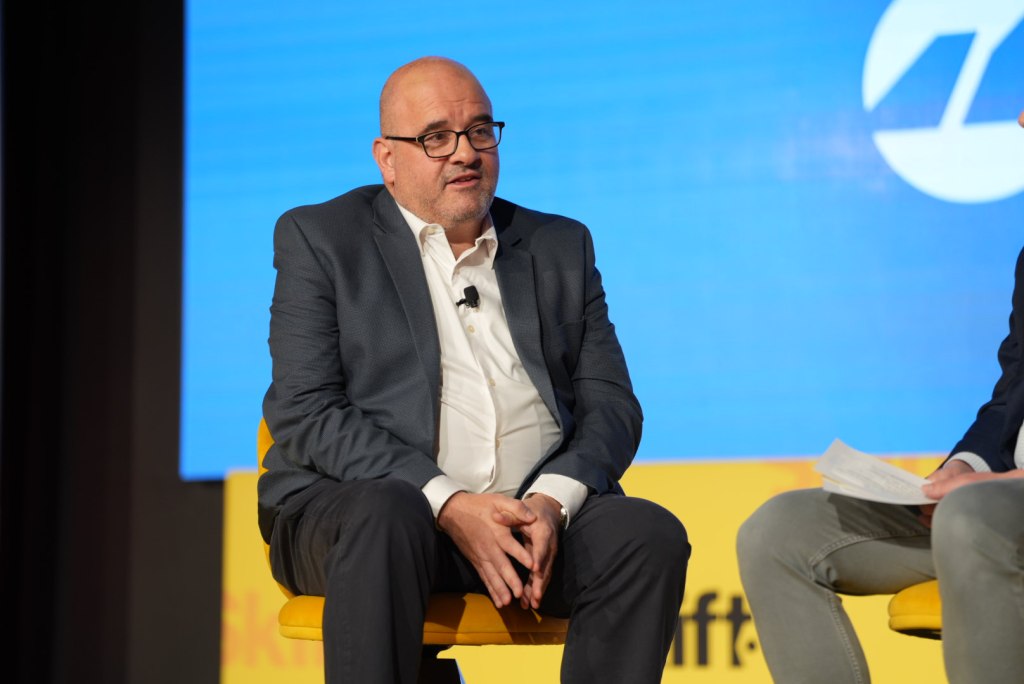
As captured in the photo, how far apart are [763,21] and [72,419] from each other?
2507 millimetres

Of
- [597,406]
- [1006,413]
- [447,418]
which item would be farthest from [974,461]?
[447,418]

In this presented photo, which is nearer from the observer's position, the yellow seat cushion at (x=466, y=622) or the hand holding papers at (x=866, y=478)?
the hand holding papers at (x=866, y=478)

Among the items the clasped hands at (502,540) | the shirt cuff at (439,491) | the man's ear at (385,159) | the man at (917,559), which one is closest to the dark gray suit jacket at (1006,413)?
the man at (917,559)

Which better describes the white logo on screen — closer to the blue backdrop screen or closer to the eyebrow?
the blue backdrop screen

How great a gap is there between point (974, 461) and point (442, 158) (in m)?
1.16

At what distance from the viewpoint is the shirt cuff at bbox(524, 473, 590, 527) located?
2.03 m

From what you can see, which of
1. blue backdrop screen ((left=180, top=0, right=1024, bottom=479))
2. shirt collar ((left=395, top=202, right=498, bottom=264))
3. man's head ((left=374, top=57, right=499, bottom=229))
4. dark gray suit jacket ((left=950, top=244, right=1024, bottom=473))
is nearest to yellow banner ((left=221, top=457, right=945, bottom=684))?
blue backdrop screen ((left=180, top=0, right=1024, bottom=479))

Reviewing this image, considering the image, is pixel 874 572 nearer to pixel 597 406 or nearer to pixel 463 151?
pixel 597 406

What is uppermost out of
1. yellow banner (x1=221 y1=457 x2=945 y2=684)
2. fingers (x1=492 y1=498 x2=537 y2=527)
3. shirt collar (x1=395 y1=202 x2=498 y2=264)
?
shirt collar (x1=395 y1=202 x2=498 y2=264)

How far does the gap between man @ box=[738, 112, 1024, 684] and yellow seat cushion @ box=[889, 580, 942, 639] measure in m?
0.06

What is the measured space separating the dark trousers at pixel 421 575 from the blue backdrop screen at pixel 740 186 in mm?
1222

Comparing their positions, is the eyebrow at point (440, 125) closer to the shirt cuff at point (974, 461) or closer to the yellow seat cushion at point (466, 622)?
the yellow seat cushion at point (466, 622)

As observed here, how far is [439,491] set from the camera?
194 centimetres

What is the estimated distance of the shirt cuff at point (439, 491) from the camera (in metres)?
1.93
